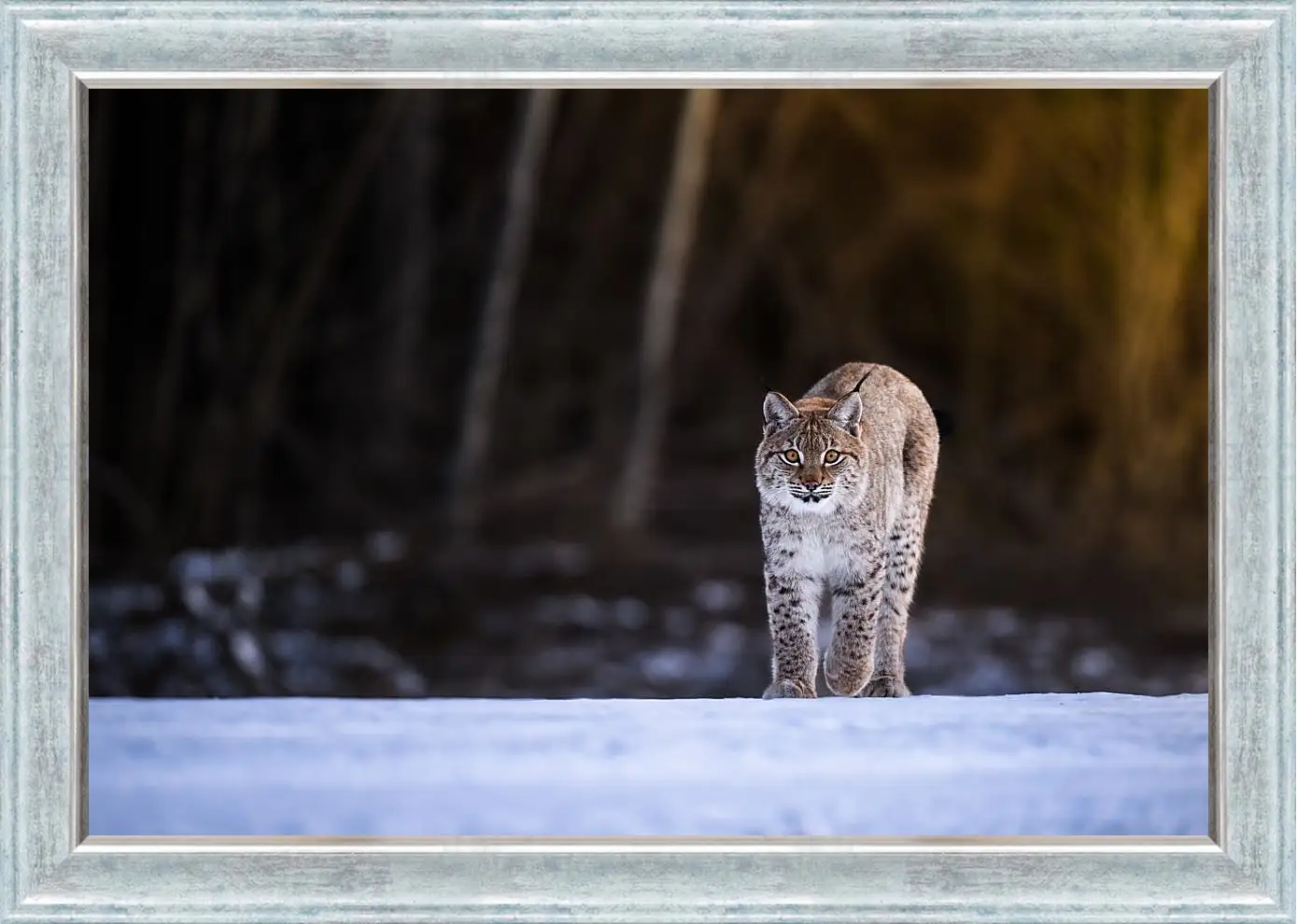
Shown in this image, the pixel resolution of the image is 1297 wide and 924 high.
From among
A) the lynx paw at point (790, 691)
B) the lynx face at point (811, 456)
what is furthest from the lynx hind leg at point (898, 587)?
the lynx face at point (811, 456)

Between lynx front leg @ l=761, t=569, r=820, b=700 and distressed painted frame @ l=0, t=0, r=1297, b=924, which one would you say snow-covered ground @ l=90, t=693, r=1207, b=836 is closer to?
distressed painted frame @ l=0, t=0, r=1297, b=924

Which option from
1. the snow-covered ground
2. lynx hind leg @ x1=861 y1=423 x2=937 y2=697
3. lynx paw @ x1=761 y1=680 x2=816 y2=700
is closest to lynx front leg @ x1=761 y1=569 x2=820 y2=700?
lynx paw @ x1=761 y1=680 x2=816 y2=700

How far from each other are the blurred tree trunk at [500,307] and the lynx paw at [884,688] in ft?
9.31

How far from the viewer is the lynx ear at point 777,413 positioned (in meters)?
4.89

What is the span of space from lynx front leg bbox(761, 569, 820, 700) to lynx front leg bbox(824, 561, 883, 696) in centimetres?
11

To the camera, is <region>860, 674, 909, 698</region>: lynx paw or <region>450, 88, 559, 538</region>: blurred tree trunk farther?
<region>450, 88, 559, 538</region>: blurred tree trunk

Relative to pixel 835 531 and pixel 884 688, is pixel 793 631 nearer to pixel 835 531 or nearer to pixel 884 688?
pixel 835 531

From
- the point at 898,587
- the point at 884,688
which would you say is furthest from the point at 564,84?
the point at 884,688

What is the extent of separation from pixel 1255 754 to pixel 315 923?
7.37ft

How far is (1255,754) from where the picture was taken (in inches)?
147

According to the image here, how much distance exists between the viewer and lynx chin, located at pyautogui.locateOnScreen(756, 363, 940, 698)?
193 inches

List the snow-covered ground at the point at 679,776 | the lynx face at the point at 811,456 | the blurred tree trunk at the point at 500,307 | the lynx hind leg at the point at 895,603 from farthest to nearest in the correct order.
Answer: the blurred tree trunk at the point at 500,307
the lynx hind leg at the point at 895,603
the lynx face at the point at 811,456
the snow-covered ground at the point at 679,776

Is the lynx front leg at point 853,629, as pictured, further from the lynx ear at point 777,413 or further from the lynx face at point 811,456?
the lynx ear at point 777,413

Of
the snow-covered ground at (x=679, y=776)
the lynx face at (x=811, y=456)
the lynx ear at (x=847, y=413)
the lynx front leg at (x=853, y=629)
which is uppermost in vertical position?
the lynx ear at (x=847, y=413)
